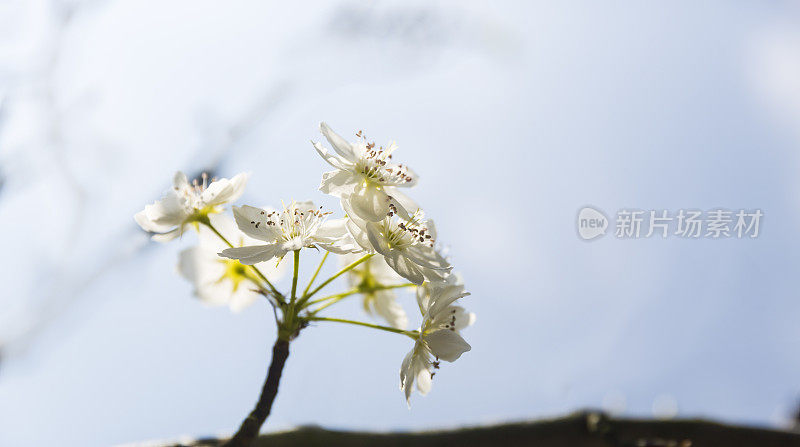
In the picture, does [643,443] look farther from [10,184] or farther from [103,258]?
[10,184]

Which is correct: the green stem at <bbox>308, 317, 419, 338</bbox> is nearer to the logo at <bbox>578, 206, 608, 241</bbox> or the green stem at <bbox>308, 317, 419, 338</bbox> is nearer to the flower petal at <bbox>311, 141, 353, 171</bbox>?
the flower petal at <bbox>311, 141, 353, 171</bbox>

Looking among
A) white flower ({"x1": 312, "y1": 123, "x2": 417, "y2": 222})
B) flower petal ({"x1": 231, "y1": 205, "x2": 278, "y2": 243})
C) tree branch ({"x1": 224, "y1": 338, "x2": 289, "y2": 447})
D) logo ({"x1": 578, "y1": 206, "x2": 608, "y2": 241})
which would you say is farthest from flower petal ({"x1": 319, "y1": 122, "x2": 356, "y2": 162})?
logo ({"x1": 578, "y1": 206, "x2": 608, "y2": 241})

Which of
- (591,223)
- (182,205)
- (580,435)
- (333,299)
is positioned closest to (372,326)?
(333,299)

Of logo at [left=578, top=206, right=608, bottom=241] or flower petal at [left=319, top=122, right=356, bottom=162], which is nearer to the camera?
flower petal at [left=319, top=122, right=356, bottom=162]

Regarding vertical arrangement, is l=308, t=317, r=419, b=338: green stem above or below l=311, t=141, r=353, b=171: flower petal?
below

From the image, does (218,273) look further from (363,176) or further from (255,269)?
(363,176)

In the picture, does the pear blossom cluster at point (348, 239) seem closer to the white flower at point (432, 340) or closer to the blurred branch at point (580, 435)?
the white flower at point (432, 340)
